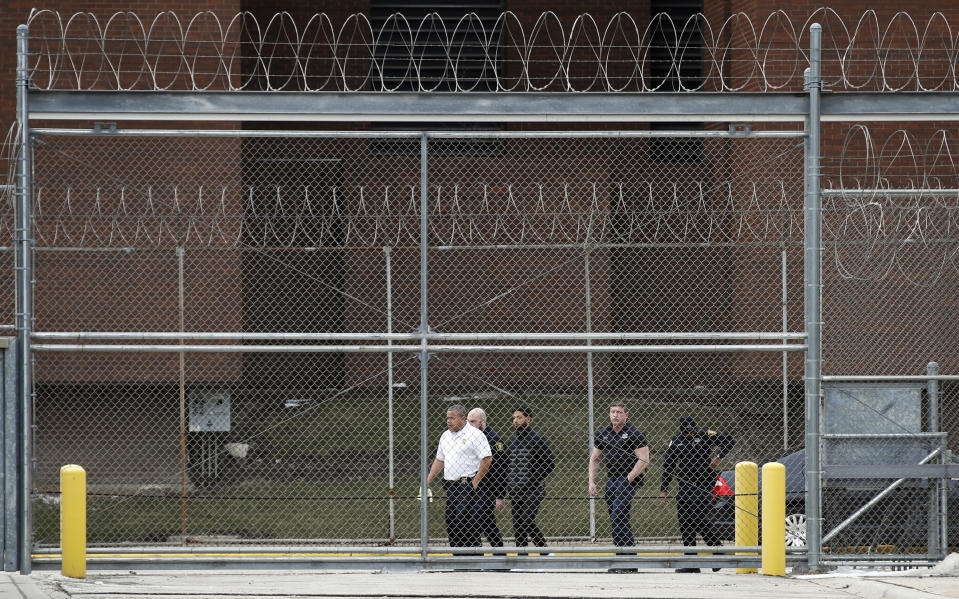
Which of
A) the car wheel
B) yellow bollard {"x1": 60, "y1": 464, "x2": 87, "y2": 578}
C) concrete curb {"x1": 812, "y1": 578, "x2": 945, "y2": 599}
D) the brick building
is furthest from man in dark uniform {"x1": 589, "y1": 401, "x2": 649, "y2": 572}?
yellow bollard {"x1": 60, "y1": 464, "x2": 87, "y2": 578}

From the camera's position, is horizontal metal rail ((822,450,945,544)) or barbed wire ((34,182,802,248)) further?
barbed wire ((34,182,802,248))

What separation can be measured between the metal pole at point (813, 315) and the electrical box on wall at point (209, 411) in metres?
6.88

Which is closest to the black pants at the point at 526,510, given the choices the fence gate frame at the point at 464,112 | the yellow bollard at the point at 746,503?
the fence gate frame at the point at 464,112

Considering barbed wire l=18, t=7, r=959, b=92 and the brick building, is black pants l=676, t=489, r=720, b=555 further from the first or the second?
barbed wire l=18, t=7, r=959, b=92

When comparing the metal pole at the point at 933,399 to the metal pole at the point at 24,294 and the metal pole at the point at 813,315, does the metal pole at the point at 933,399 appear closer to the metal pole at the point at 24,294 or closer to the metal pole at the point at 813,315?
the metal pole at the point at 813,315

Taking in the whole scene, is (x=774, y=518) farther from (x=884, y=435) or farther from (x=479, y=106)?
(x=479, y=106)

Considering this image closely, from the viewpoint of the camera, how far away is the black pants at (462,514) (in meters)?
10.3

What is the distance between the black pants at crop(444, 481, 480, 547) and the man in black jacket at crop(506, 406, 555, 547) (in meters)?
0.60

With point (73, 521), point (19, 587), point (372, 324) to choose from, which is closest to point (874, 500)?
point (73, 521)

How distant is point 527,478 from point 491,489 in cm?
53

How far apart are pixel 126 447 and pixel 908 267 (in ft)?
32.3

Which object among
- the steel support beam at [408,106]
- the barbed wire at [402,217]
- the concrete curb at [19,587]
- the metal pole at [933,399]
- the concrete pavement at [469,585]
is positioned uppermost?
the steel support beam at [408,106]

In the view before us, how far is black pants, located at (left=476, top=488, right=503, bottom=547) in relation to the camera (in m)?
10.3

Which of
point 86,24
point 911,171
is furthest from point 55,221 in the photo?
point 911,171
